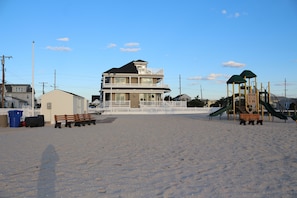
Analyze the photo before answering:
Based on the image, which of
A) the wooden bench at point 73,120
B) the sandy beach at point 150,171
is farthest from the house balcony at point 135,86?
the sandy beach at point 150,171

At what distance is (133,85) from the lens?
4831cm

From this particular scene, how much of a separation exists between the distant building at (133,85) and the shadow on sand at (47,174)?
3810 cm

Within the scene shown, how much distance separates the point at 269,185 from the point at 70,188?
3.64 meters

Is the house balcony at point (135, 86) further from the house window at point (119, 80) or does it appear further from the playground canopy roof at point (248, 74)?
the playground canopy roof at point (248, 74)

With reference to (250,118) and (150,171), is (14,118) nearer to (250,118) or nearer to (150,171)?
(150,171)

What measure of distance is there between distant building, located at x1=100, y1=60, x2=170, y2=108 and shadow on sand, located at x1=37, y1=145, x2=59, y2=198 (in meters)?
38.1

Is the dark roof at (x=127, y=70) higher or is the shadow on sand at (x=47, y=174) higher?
the dark roof at (x=127, y=70)

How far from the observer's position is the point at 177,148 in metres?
8.92

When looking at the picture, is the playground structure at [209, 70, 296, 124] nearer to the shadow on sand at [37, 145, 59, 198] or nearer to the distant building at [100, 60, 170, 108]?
the shadow on sand at [37, 145, 59, 198]

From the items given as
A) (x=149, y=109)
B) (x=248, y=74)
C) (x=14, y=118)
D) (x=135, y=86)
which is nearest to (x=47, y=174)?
(x=14, y=118)

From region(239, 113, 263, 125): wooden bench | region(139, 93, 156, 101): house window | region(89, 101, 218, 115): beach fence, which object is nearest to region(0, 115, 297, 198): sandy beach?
region(239, 113, 263, 125): wooden bench

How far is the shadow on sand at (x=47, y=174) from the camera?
4582mm

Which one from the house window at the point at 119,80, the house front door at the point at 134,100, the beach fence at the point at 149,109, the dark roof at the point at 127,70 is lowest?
the beach fence at the point at 149,109

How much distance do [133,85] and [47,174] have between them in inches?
1683
